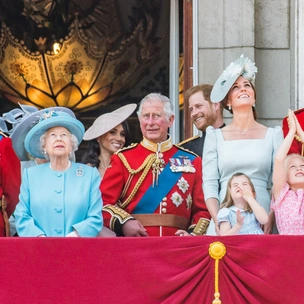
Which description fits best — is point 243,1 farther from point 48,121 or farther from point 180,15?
point 48,121

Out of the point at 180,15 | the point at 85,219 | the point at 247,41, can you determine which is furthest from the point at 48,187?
the point at 180,15

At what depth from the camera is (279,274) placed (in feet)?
26.0

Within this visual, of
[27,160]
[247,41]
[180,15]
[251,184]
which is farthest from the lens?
[180,15]

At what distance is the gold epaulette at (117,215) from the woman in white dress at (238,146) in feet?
1.56

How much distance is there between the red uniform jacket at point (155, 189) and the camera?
8820mm

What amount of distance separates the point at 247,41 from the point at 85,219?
8.18 ft

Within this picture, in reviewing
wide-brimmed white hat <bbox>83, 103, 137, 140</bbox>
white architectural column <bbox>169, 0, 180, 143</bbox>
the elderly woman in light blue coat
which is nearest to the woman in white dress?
the elderly woman in light blue coat

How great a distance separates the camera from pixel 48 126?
8.48m

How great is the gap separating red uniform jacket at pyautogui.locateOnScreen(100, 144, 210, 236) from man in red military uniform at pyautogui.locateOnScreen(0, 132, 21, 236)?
0.52 metres

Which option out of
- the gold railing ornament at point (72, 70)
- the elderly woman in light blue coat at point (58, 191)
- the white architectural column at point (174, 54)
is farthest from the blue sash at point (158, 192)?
the gold railing ornament at point (72, 70)

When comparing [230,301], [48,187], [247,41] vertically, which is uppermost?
[247,41]

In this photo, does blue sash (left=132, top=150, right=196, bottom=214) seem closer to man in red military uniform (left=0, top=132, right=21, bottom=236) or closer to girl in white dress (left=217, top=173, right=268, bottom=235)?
girl in white dress (left=217, top=173, right=268, bottom=235)

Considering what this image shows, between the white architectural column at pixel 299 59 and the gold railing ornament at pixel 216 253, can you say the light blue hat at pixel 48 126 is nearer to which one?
the gold railing ornament at pixel 216 253

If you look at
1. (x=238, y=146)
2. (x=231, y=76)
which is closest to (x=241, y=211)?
(x=238, y=146)
